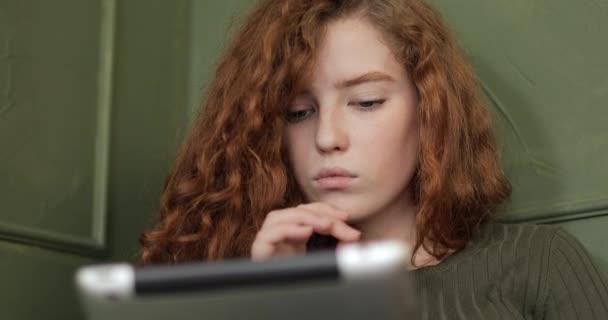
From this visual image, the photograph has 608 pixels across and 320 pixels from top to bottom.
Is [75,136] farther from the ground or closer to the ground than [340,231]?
farther from the ground

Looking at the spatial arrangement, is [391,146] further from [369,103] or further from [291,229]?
[291,229]

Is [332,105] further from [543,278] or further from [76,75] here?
[76,75]

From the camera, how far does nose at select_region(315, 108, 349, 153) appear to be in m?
1.20

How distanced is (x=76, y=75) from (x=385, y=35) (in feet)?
1.84

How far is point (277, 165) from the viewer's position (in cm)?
134

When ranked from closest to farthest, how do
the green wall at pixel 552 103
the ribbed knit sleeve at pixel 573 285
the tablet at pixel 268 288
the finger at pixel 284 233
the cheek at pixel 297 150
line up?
1. the tablet at pixel 268 288
2. the finger at pixel 284 233
3. the ribbed knit sleeve at pixel 573 285
4. the cheek at pixel 297 150
5. the green wall at pixel 552 103

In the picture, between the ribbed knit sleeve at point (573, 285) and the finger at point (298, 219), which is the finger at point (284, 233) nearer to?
the finger at point (298, 219)

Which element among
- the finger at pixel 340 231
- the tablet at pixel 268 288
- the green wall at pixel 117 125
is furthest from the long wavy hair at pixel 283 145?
the tablet at pixel 268 288

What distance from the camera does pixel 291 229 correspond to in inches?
39.5

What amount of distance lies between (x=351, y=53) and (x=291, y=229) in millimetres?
360

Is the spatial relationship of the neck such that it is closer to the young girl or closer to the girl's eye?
the young girl

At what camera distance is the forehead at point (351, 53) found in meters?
1.24

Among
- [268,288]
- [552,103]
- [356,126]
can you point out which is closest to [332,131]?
[356,126]

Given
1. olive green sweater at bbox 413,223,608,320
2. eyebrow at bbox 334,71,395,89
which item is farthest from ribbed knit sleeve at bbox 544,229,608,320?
eyebrow at bbox 334,71,395,89
